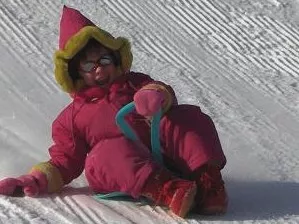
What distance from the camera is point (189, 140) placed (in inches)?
97.0

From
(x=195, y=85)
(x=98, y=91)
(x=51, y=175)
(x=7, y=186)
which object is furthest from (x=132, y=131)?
(x=195, y=85)

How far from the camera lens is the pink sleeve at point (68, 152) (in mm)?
2568

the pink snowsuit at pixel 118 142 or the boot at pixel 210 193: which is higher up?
the pink snowsuit at pixel 118 142

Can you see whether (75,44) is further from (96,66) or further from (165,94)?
(165,94)

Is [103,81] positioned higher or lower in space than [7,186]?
higher

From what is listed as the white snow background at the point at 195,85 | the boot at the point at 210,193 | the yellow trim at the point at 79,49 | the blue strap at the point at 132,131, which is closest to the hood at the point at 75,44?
the yellow trim at the point at 79,49

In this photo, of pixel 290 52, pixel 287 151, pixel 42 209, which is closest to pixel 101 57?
pixel 42 209

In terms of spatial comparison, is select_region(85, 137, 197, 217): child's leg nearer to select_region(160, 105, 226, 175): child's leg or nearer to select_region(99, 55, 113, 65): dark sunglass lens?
select_region(160, 105, 226, 175): child's leg

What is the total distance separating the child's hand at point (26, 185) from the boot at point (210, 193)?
44cm

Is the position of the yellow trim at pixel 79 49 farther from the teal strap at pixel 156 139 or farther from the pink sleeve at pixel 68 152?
the teal strap at pixel 156 139

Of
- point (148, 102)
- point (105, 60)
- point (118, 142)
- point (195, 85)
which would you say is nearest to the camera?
point (148, 102)

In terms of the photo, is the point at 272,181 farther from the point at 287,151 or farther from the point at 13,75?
the point at 13,75

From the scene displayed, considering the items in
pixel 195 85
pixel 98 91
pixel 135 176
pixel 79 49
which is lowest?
pixel 195 85

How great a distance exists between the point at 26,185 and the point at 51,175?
80mm
